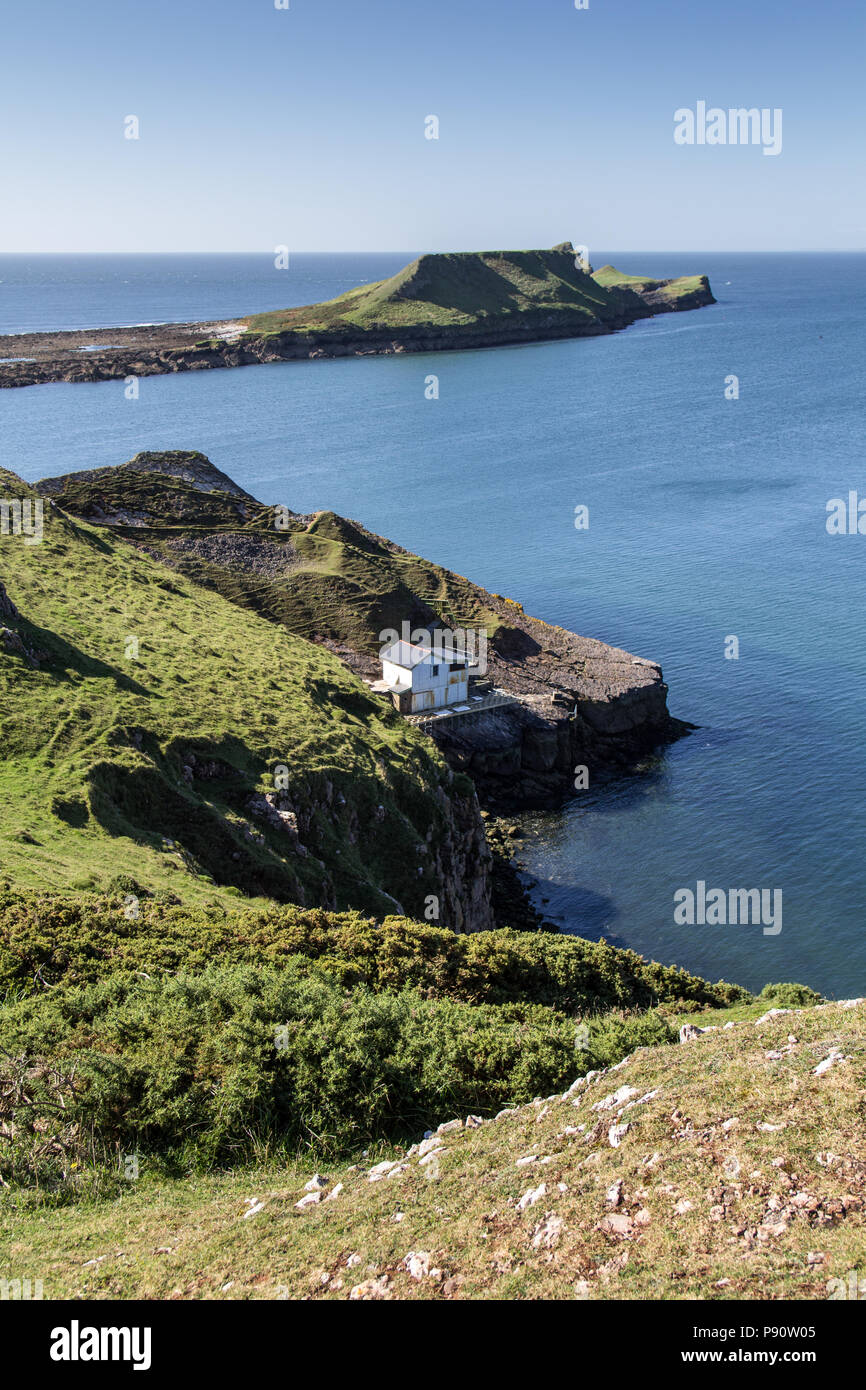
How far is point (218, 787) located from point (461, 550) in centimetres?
7002

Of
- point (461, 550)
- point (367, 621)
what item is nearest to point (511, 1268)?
point (367, 621)

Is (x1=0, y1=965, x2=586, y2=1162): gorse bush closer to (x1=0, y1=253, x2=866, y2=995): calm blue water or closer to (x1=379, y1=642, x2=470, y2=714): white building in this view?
(x1=0, y1=253, x2=866, y2=995): calm blue water

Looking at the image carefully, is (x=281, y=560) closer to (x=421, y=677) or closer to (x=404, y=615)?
(x=404, y=615)

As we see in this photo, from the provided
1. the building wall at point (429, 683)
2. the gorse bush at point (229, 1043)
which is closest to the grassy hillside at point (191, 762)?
the gorse bush at point (229, 1043)

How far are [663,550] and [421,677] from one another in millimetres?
47739

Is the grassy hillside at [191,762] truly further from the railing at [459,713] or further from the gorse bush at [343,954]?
the railing at [459,713]

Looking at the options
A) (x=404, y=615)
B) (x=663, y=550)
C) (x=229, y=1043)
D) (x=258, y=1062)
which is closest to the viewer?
(x=258, y=1062)

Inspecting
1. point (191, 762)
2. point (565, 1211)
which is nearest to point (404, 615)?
point (191, 762)

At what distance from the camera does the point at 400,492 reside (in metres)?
126

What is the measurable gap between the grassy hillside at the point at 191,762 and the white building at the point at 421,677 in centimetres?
633

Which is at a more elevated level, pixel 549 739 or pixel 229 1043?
pixel 229 1043

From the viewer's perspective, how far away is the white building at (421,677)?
63.2 meters

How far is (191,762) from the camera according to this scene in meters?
38.0

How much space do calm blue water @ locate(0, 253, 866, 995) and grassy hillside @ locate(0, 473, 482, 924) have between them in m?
12.8
